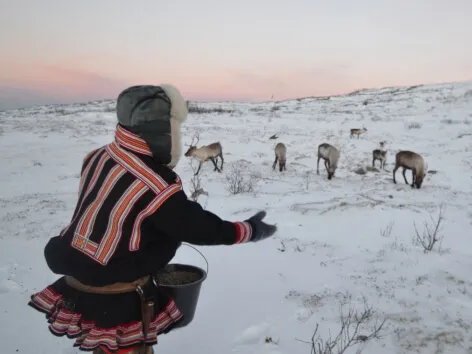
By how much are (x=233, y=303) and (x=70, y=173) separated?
9.53 meters

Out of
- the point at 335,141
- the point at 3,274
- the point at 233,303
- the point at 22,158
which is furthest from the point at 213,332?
the point at 335,141

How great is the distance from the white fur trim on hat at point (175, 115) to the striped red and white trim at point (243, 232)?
1.52ft

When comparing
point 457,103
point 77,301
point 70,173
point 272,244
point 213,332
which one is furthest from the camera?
point 457,103

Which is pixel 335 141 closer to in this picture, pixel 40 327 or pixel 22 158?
pixel 22 158

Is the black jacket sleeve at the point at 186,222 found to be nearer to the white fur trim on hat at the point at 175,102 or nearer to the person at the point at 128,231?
the person at the point at 128,231

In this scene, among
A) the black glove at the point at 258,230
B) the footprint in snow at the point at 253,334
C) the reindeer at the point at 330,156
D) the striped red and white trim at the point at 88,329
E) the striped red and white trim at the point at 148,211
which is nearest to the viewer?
the striped red and white trim at the point at 148,211

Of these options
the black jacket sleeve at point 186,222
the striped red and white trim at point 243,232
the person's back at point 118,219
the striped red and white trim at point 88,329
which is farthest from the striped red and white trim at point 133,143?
the striped red and white trim at point 88,329

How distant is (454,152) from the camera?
1492 centimetres

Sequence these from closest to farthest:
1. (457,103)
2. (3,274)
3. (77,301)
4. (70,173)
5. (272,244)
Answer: (77,301) → (3,274) → (272,244) → (70,173) → (457,103)

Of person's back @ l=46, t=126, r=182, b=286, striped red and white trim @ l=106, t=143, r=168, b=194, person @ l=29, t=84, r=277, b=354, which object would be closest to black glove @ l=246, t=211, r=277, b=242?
person @ l=29, t=84, r=277, b=354

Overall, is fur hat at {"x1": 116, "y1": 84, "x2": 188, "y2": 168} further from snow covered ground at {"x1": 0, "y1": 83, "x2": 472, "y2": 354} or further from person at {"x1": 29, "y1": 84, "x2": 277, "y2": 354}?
snow covered ground at {"x1": 0, "y1": 83, "x2": 472, "y2": 354}

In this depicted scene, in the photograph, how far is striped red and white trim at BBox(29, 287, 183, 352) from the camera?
1838mm

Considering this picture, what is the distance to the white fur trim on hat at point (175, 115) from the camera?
1864 mm

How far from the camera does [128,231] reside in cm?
175
